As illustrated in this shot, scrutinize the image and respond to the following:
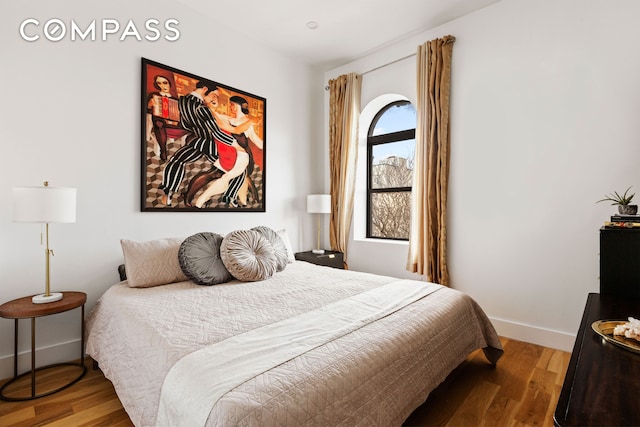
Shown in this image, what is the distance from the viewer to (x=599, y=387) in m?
0.81

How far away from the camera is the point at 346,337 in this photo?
1.40m

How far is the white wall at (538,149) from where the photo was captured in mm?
2307

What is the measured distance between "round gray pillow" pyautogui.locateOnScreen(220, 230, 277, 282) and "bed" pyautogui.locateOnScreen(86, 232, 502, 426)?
12 centimetres

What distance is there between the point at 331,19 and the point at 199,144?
174cm

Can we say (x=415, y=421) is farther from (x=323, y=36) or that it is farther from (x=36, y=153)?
(x=323, y=36)

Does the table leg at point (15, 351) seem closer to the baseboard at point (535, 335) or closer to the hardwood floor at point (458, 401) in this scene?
the hardwood floor at point (458, 401)

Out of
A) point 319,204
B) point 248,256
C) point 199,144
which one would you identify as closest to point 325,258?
point 319,204

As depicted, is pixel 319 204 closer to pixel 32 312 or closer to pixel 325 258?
pixel 325 258

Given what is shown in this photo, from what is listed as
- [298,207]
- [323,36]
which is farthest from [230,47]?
[298,207]

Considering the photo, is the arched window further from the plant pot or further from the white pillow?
the white pillow

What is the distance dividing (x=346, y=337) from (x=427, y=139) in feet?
7.68

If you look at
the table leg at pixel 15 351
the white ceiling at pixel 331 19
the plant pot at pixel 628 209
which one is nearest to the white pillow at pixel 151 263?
the table leg at pixel 15 351

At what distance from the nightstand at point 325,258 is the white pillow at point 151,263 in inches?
56.7

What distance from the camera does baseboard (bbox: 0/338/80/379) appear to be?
2033 mm
